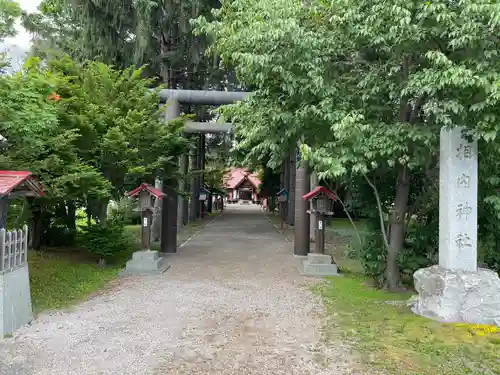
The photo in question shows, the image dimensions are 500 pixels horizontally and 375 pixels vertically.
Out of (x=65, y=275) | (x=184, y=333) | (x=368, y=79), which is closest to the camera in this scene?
(x=184, y=333)

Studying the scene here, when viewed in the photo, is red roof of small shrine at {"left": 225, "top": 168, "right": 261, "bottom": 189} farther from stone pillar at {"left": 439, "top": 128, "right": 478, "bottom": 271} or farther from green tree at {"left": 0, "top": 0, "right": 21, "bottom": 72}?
stone pillar at {"left": 439, "top": 128, "right": 478, "bottom": 271}

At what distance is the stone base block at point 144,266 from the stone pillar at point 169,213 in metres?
2.50

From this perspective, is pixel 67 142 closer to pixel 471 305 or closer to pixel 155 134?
pixel 155 134

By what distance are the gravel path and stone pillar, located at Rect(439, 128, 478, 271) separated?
2.52 meters

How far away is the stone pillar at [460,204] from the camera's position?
22.0ft

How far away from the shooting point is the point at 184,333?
5.97 metres

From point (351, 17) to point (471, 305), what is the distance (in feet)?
16.4

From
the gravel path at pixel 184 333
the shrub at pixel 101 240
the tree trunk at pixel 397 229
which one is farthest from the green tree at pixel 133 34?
the tree trunk at pixel 397 229

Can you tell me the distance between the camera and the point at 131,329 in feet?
20.1

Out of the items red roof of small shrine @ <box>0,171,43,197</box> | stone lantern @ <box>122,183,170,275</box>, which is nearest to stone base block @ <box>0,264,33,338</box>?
red roof of small shrine @ <box>0,171,43,197</box>

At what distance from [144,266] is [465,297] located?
7.58 m

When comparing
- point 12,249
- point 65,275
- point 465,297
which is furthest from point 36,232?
point 465,297

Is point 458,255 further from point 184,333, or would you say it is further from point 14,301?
point 14,301

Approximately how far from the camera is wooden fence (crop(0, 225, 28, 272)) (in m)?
5.76
